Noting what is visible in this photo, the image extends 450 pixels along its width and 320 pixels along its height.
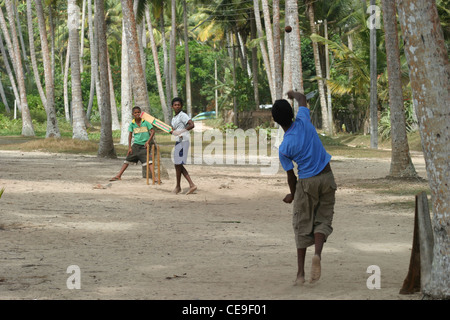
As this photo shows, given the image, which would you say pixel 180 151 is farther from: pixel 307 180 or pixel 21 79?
pixel 21 79

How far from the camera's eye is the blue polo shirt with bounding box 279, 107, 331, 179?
650 cm

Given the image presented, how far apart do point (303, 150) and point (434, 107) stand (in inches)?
50.8

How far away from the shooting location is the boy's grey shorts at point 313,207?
652cm

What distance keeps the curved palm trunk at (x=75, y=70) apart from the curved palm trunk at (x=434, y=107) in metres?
23.3

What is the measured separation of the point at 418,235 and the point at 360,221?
4662mm

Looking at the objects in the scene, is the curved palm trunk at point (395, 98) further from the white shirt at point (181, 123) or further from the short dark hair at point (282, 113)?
the short dark hair at point (282, 113)

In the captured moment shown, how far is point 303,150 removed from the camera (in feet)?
21.4

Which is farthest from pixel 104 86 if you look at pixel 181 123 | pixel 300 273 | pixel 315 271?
pixel 315 271

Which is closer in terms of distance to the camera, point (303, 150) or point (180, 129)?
point (303, 150)

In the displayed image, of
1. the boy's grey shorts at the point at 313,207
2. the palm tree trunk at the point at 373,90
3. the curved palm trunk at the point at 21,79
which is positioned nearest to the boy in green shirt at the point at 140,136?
the boy's grey shorts at the point at 313,207

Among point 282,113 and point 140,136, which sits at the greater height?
point 282,113
